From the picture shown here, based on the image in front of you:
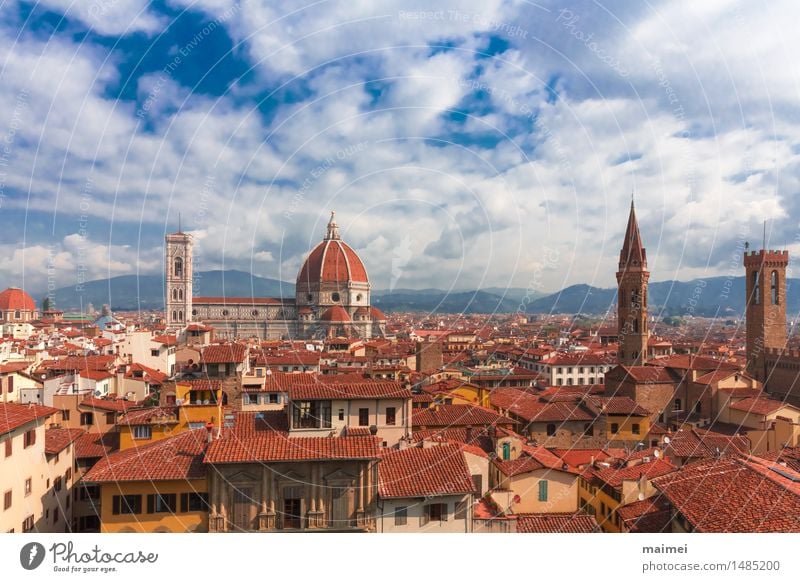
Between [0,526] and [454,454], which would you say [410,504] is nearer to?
[454,454]

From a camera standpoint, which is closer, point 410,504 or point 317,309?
point 410,504

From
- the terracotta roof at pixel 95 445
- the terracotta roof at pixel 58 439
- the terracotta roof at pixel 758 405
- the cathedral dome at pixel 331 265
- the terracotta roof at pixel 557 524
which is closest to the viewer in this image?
the terracotta roof at pixel 557 524

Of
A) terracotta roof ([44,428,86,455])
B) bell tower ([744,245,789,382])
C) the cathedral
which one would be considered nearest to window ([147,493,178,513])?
terracotta roof ([44,428,86,455])

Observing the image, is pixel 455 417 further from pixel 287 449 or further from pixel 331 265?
pixel 331 265

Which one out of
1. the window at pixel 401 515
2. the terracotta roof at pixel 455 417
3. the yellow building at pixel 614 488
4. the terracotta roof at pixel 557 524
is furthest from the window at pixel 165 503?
the terracotta roof at pixel 455 417

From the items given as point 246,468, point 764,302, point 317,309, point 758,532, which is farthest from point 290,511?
point 317,309
